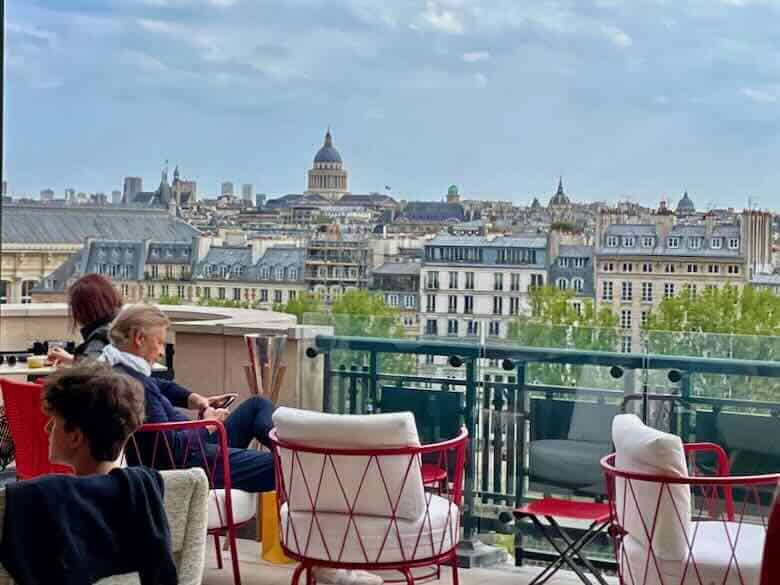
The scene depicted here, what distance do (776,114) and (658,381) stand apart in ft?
255

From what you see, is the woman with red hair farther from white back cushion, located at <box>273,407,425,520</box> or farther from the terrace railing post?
white back cushion, located at <box>273,407,425,520</box>

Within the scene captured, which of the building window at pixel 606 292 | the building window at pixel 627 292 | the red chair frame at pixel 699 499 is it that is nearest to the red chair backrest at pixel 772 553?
the red chair frame at pixel 699 499

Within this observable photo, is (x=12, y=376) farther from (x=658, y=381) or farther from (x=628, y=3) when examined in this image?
(x=628, y=3)

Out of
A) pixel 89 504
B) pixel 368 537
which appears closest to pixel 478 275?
pixel 368 537

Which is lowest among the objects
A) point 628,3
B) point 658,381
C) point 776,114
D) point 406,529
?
point 406,529

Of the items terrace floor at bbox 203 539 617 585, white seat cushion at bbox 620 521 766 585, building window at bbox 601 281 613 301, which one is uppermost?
building window at bbox 601 281 613 301

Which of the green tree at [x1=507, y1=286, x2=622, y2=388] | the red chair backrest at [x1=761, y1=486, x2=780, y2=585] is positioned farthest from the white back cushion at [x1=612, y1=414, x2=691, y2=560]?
the green tree at [x1=507, y1=286, x2=622, y2=388]

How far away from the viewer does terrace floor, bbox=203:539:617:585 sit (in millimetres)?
4281

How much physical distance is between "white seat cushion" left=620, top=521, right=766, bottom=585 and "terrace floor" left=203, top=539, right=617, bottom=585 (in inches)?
37.7

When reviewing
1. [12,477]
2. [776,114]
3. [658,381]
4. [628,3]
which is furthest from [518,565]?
[628,3]

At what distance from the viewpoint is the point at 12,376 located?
5844 millimetres

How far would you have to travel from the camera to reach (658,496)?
127 inches

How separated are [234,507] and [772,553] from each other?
1.85 meters

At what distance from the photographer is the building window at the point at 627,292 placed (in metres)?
71.9
